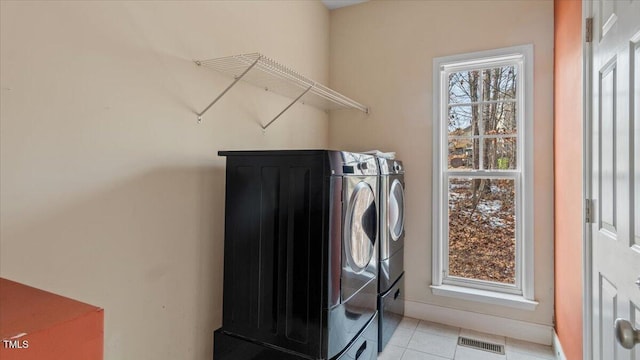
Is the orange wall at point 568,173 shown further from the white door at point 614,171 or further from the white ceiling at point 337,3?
the white ceiling at point 337,3

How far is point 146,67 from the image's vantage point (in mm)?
1540

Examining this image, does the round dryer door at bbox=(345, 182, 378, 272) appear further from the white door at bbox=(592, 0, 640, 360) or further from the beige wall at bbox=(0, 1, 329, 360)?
the white door at bbox=(592, 0, 640, 360)

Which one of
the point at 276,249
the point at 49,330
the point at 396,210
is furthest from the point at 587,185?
the point at 49,330

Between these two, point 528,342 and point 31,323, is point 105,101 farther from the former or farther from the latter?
point 528,342

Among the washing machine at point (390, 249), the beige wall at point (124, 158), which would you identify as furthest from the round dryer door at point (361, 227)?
the beige wall at point (124, 158)

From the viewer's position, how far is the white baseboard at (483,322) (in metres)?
2.53

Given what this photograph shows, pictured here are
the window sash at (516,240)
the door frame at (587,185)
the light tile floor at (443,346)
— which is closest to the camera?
the door frame at (587,185)

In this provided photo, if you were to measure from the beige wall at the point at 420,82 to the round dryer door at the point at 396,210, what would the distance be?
9.1 inches

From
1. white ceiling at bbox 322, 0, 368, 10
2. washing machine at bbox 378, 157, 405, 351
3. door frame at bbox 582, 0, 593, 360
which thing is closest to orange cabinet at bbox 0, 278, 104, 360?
door frame at bbox 582, 0, 593, 360

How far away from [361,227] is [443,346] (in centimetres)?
126

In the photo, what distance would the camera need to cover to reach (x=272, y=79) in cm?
218

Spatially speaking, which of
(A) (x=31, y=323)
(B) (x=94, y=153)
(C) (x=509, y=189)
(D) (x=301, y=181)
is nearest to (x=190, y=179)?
(B) (x=94, y=153)

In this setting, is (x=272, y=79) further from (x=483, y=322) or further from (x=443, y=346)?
(x=483, y=322)

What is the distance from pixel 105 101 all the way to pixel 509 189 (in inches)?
111
